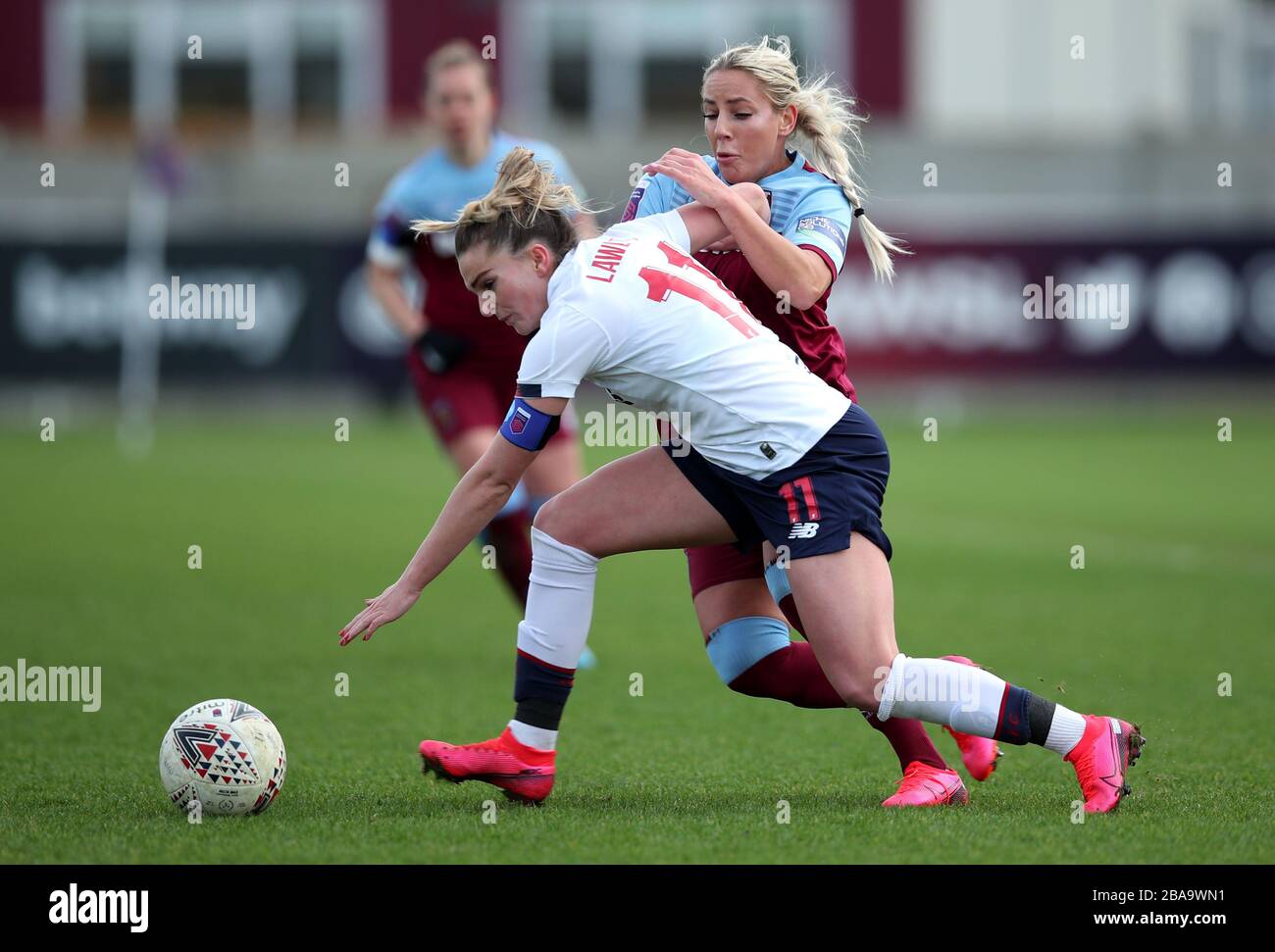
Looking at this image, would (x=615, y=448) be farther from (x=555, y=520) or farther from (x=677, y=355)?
(x=677, y=355)

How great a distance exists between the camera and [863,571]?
4.50 metres

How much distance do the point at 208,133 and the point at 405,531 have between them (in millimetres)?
16026

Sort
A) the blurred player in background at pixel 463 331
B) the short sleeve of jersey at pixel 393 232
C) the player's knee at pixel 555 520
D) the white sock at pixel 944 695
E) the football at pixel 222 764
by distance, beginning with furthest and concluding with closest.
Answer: the short sleeve of jersey at pixel 393 232 → the blurred player in background at pixel 463 331 → the player's knee at pixel 555 520 → the football at pixel 222 764 → the white sock at pixel 944 695

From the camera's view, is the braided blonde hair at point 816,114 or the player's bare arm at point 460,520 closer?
the player's bare arm at point 460,520

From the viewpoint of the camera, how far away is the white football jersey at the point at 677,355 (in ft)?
14.6

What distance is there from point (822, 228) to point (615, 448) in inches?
430

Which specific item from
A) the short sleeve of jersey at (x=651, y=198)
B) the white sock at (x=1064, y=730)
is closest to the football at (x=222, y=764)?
the short sleeve of jersey at (x=651, y=198)

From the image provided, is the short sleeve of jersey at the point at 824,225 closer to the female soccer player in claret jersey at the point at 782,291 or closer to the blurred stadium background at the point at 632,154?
the female soccer player in claret jersey at the point at 782,291

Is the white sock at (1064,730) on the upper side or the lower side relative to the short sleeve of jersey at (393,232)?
lower

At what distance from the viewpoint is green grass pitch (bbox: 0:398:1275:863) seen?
4418mm

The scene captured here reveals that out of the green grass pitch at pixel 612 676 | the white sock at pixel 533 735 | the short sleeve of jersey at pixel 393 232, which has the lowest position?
the green grass pitch at pixel 612 676

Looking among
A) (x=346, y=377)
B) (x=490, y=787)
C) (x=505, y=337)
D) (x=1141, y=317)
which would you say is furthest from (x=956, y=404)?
(x=490, y=787)

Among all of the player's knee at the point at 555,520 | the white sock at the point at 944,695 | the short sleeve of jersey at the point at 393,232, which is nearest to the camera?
the white sock at the point at 944,695

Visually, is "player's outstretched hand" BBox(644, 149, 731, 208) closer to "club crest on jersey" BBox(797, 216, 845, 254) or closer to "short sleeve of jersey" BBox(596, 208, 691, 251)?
"short sleeve of jersey" BBox(596, 208, 691, 251)
